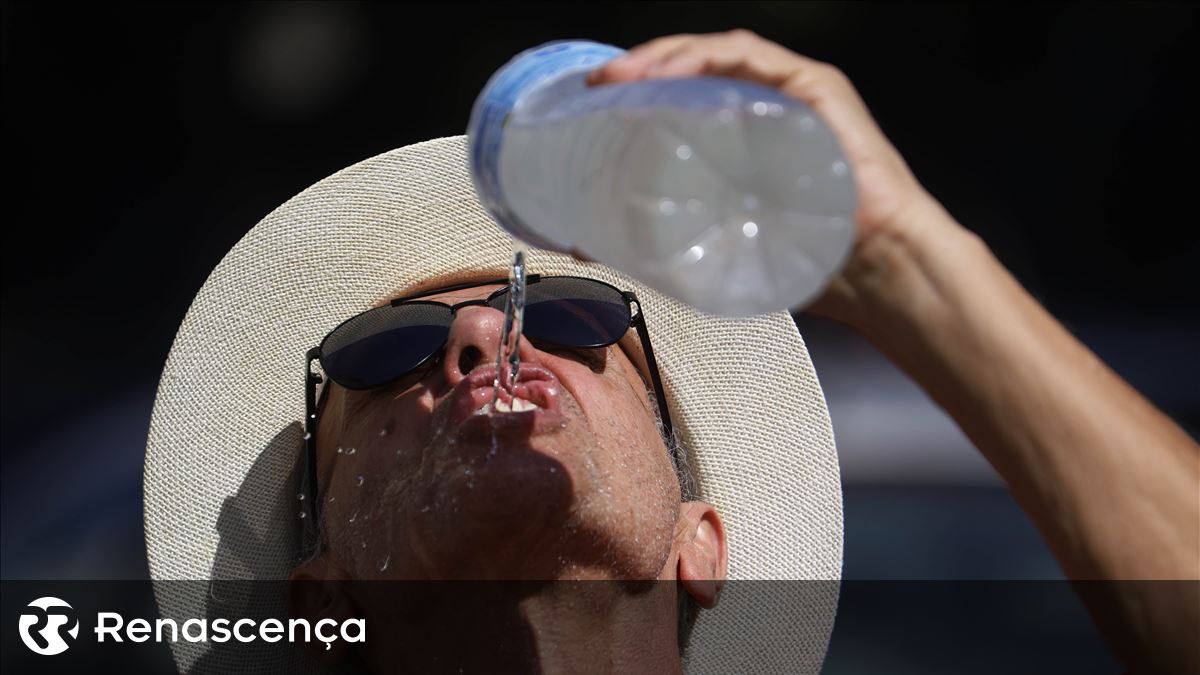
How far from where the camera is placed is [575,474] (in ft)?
4.99

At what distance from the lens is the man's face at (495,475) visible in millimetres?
1489

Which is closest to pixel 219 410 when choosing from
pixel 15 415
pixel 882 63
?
pixel 15 415

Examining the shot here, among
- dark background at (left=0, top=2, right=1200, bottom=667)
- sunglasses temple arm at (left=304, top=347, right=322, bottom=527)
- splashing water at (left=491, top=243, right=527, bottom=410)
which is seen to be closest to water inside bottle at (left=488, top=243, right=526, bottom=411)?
splashing water at (left=491, top=243, right=527, bottom=410)

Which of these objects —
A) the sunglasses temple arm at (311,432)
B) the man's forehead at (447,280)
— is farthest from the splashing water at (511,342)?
the sunglasses temple arm at (311,432)

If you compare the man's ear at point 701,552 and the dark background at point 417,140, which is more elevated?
the dark background at point 417,140

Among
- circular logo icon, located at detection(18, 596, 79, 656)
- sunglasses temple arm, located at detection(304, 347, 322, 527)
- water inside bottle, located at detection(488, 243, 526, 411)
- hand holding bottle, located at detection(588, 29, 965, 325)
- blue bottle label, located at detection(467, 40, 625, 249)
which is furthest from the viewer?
circular logo icon, located at detection(18, 596, 79, 656)

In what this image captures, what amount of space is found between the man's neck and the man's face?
1.1 inches

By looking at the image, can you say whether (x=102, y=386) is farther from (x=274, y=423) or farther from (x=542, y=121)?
(x=542, y=121)

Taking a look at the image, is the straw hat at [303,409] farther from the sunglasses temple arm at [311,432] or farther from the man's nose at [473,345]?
the man's nose at [473,345]

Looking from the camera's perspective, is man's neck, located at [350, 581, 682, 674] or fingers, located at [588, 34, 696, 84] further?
man's neck, located at [350, 581, 682, 674]

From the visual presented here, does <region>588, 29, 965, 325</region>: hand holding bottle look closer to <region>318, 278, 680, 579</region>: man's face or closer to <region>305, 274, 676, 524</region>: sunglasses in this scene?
<region>318, 278, 680, 579</region>: man's face

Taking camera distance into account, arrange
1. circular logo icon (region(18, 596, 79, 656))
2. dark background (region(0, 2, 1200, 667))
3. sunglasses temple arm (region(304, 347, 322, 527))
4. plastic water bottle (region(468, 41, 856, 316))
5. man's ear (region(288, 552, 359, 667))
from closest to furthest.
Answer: plastic water bottle (region(468, 41, 856, 316)), man's ear (region(288, 552, 359, 667)), sunglasses temple arm (region(304, 347, 322, 527)), circular logo icon (region(18, 596, 79, 656)), dark background (region(0, 2, 1200, 667))

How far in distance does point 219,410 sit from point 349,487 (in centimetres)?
33

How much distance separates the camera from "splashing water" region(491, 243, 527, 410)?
160 centimetres
